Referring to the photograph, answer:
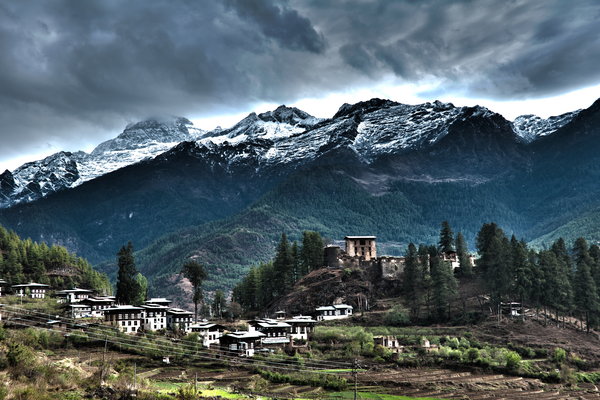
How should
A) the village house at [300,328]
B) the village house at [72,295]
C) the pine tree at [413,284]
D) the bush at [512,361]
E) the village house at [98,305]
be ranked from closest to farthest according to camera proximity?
the bush at [512,361]
the village house at [300,328]
the village house at [98,305]
the pine tree at [413,284]
the village house at [72,295]

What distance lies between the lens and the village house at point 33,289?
12795cm

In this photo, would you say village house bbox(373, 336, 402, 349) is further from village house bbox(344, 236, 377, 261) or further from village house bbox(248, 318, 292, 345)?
village house bbox(344, 236, 377, 261)

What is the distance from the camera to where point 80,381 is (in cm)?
6588

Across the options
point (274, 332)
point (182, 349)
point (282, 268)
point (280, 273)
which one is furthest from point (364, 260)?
point (182, 349)

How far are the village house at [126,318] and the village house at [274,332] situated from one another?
22.0 m

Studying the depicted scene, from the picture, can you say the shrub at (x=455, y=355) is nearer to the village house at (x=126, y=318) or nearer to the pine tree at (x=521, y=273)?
the pine tree at (x=521, y=273)

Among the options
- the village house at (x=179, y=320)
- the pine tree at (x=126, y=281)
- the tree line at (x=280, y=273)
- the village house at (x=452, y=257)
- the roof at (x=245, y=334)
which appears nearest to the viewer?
the roof at (x=245, y=334)

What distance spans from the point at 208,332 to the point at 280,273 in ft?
125

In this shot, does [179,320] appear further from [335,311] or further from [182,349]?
[335,311]

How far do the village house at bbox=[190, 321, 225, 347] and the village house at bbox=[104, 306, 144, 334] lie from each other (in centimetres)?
1005

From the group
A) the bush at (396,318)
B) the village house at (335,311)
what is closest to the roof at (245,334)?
the village house at (335,311)

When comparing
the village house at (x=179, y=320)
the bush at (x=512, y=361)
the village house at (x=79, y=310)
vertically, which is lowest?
the bush at (x=512, y=361)

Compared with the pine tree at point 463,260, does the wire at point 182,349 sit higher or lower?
lower

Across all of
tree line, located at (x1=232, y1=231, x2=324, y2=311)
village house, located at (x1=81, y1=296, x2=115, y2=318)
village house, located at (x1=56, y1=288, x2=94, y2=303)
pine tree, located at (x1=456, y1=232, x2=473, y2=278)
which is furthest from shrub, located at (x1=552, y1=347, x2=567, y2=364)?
village house, located at (x1=56, y1=288, x2=94, y2=303)
